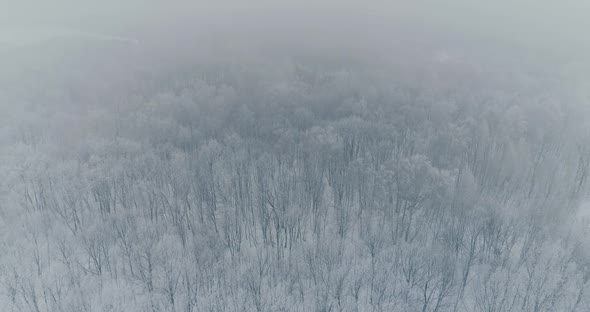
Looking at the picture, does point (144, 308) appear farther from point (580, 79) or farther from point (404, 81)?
point (580, 79)

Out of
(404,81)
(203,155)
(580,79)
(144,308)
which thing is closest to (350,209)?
(203,155)

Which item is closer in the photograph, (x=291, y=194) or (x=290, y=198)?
(x=290, y=198)

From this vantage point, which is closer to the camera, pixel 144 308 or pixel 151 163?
pixel 144 308

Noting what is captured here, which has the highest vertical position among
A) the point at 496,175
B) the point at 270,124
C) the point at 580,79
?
the point at 580,79
